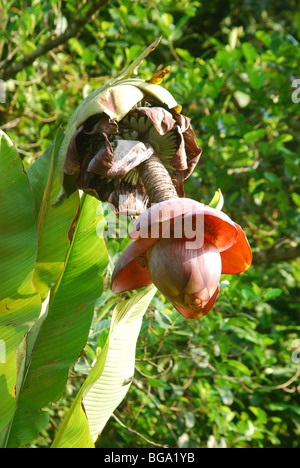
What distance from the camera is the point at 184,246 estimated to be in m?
0.39

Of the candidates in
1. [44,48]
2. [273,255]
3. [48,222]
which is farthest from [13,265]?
[273,255]

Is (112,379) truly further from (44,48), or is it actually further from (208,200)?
(44,48)

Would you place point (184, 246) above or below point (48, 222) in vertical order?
above

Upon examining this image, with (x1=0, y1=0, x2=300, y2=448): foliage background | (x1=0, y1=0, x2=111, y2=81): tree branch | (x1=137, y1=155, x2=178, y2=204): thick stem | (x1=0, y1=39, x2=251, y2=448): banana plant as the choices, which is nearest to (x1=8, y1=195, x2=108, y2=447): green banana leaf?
(x1=0, y1=39, x2=251, y2=448): banana plant

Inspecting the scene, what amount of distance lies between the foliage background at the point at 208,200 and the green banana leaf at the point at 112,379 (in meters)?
Result: 0.49

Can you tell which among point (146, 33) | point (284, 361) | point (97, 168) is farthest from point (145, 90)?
point (146, 33)

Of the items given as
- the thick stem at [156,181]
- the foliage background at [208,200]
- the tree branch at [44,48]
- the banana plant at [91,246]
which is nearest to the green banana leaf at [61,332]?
the banana plant at [91,246]

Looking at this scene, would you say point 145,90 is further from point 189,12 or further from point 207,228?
point 189,12

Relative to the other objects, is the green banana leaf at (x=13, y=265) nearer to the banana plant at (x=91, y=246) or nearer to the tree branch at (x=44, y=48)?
the banana plant at (x=91, y=246)

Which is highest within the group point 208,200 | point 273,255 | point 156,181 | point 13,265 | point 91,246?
point 156,181

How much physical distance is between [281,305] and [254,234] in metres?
0.40

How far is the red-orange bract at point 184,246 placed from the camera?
0.38 m

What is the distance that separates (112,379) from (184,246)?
0.39m

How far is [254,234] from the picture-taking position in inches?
91.8
